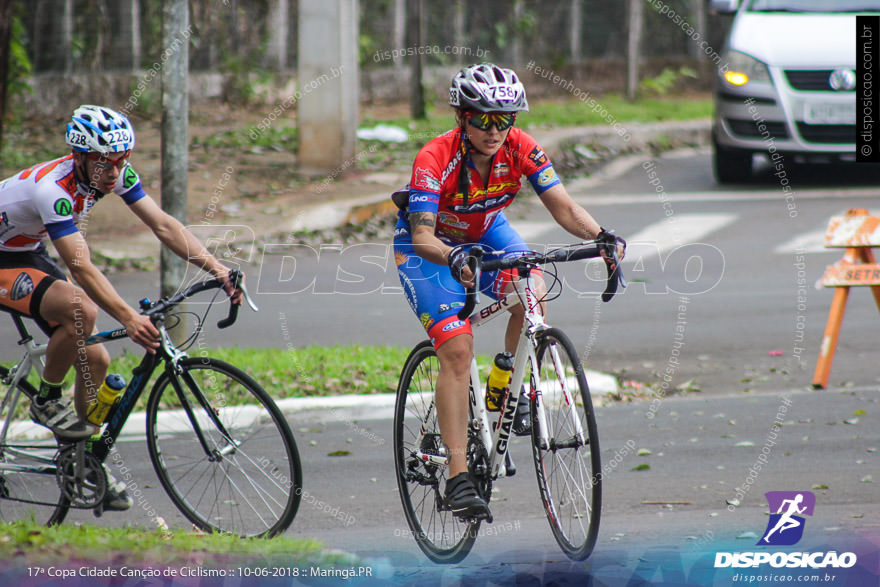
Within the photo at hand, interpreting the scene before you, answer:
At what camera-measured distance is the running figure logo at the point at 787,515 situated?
4.98 metres

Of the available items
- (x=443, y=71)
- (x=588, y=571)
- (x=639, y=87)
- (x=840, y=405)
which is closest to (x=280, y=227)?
(x=840, y=405)

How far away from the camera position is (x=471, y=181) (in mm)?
5086

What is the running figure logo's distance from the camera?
498 cm

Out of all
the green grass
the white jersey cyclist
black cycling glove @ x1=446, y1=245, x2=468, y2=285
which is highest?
black cycling glove @ x1=446, y1=245, x2=468, y2=285

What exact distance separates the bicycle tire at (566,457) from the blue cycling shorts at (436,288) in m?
0.41

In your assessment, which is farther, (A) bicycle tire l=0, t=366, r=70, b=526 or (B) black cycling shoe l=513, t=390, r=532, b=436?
(A) bicycle tire l=0, t=366, r=70, b=526

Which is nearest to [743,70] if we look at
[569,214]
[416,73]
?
[416,73]

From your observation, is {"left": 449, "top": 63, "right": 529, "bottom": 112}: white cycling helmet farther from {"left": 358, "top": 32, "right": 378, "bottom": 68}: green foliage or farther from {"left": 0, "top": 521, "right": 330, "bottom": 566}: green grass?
{"left": 358, "top": 32, "right": 378, "bottom": 68}: green foliage

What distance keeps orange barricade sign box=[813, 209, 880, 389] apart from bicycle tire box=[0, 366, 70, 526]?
5099mm

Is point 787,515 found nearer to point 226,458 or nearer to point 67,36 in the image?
point 226,458

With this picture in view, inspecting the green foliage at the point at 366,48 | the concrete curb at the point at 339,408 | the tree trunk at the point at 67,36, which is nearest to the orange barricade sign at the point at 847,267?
the concrete curb at the point at 339,408

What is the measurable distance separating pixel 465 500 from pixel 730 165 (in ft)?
40.2

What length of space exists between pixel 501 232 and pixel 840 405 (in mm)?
3193

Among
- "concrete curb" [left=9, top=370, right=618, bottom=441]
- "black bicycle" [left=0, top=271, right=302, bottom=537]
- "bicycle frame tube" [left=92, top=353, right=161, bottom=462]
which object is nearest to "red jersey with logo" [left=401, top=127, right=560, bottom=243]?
"black bicycle" [left=0, top=271, right=302, bottom=537]
